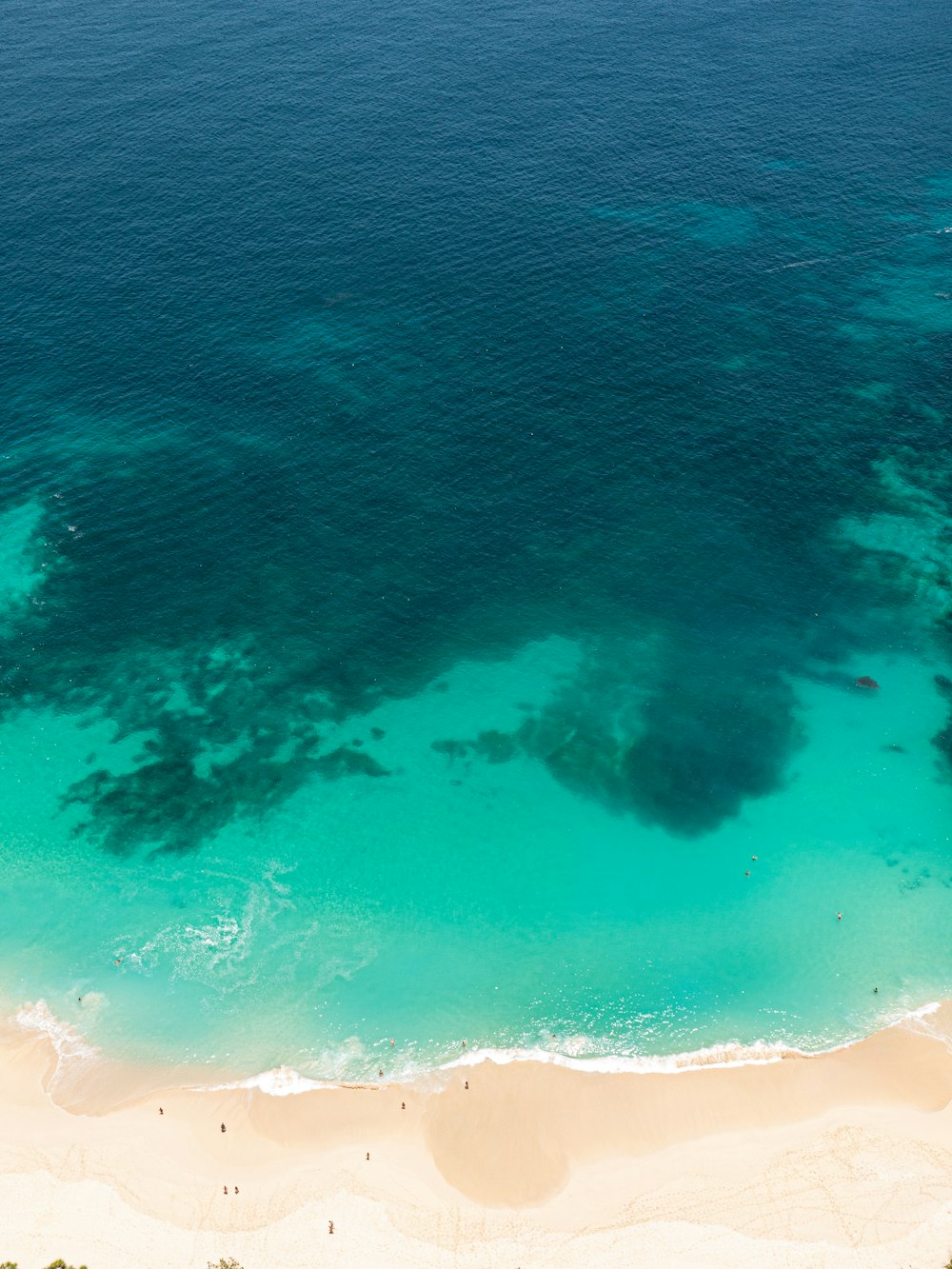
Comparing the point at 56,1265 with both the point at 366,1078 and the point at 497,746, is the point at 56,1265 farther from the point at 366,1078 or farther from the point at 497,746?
the point at 497,746

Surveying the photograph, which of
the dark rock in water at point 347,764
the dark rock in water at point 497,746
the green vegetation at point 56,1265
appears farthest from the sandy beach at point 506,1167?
the dark rock in water at point 347,764

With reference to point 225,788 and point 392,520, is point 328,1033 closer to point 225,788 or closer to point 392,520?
point 225,788

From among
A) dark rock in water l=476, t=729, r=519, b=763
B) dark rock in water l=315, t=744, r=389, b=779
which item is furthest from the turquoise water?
dark rock in water l=315, t=744, r=389, b=779

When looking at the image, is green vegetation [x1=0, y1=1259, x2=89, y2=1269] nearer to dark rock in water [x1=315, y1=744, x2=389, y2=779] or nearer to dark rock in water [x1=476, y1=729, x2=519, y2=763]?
dark rock in water [x1=315, y1=744, x2=389, y2=779]

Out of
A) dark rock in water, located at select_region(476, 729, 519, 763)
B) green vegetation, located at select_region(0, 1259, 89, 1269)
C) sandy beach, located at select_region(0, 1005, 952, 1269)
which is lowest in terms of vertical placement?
sandy beach, located at select_region(0, 1005, 952, 1269)

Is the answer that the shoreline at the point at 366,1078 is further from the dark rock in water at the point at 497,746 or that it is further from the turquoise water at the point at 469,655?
the dark rock in water at the point at 497,746

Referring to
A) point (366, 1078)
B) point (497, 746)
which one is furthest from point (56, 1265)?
point (497, 746)
